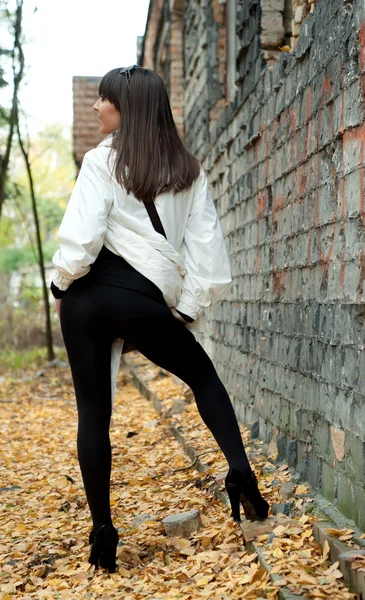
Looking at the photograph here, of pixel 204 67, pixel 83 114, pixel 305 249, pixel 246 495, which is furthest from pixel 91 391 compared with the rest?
pixel 83 114

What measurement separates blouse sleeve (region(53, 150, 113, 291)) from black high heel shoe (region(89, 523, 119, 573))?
0.90 meters

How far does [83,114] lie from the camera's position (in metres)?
17.0

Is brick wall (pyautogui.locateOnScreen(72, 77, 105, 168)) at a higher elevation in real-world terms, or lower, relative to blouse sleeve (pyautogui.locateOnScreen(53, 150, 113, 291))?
higher

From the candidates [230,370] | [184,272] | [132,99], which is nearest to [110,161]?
[132,99]

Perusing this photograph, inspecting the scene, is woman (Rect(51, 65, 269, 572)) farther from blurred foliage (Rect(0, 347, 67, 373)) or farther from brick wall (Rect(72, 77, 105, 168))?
brick wall (Rect(72, 77, 105, 168))

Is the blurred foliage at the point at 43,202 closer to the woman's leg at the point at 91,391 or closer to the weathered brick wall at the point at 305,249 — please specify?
the weathered brick wall at the point at 305,249

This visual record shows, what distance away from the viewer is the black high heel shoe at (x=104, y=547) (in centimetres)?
313

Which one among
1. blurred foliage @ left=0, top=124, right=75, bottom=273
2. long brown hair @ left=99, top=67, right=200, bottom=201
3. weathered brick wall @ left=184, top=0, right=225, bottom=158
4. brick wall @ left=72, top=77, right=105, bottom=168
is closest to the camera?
long brown hair @ left=99, top=67, right=200, bottom=201

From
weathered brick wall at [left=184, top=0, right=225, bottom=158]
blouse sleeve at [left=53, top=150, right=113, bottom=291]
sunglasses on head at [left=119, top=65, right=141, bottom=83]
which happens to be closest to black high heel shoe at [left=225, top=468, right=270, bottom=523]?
blouse sleeve at [left=53, top=150, right=113, bottom=291]

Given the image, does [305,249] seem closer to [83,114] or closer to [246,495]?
[246,495]

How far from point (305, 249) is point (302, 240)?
0.08 meters

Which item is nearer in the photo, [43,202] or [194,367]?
[194,367]

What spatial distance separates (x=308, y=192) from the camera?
3.80 m

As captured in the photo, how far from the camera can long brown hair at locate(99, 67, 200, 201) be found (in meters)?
3.12
